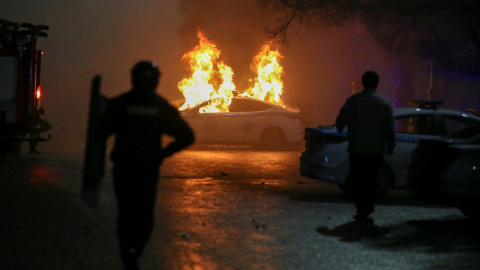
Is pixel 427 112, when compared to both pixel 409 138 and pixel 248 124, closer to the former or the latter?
pixel 409 138

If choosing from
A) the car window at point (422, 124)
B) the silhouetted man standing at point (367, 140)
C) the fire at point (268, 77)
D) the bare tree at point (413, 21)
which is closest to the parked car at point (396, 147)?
the car window at point (422, 124)

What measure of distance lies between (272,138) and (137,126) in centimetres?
1498

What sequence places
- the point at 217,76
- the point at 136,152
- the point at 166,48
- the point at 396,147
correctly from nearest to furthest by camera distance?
the point at 136,152, the point at 396,147, the point at 217,76, the point at 166,48

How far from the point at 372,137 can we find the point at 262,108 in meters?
11.6

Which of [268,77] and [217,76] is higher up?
[268,77]

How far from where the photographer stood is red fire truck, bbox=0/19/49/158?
15.3 metres

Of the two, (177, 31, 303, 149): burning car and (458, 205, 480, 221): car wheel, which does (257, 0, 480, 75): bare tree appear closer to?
(177, 31, 303, 149): burning car

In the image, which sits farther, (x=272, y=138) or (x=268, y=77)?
(x=268, y=77)

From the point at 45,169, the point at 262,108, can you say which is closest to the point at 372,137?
the point at 45,169

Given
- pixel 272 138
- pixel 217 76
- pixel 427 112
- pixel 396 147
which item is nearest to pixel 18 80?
pixel 272 138

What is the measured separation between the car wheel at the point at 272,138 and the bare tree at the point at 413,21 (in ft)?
8.81

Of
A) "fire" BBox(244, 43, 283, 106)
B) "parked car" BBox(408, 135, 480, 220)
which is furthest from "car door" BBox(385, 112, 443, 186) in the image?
"fire" BBox(244, 43, 283, 106)

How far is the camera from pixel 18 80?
1552cm

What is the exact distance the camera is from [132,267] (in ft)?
16.1
